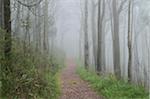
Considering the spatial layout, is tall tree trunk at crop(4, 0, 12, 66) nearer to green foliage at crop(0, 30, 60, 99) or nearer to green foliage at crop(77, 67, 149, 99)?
green foliage at crop(0, 30, 60, 99)

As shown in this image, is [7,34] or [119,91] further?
[119,91]

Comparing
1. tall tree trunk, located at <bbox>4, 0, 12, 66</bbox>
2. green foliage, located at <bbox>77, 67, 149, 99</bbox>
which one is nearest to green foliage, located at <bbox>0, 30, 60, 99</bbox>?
tall tree trunk, located at <bbox>4, 0, 12, 66</bbox>

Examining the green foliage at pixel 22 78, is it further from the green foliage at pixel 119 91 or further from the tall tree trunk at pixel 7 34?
the green foliage at pixel 119 91

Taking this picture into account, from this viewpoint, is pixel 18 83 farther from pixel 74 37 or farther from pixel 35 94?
pixel 74 37

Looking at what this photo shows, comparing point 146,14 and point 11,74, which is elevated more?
point 146,14

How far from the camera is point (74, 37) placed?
81.8m

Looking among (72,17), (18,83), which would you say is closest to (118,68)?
(18,83)

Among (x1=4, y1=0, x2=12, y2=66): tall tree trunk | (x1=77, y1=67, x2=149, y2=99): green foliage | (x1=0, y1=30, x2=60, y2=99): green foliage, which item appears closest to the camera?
(x1=0, y1=30, x2=60, y2=99): green foliage

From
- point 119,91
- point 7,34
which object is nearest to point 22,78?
point 7,34

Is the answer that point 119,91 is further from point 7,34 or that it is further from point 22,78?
point 7,34

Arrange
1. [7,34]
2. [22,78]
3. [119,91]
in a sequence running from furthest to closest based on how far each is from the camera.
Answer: [119,91] < [7,34] < [22,78]

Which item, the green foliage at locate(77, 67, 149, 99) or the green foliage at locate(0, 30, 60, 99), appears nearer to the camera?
the green foliage at locate(0, 30, 60, 99)

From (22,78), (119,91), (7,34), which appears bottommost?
(119,91)

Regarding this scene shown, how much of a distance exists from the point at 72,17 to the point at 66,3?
9.76 m
